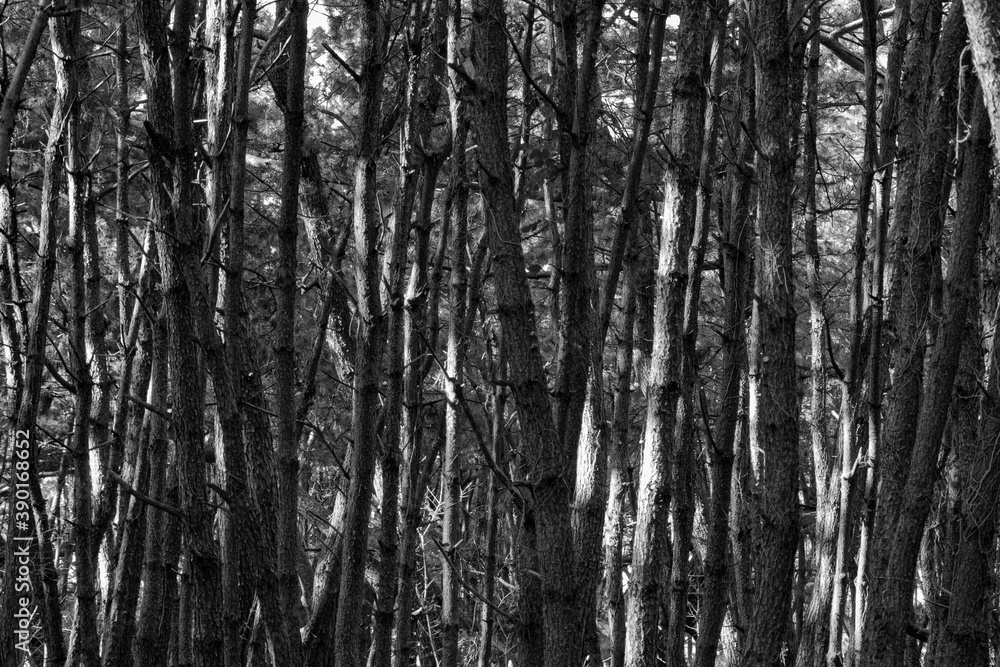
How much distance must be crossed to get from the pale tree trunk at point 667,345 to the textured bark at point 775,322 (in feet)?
1.32

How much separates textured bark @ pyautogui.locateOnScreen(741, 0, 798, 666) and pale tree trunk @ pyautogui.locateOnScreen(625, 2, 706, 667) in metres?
0.40

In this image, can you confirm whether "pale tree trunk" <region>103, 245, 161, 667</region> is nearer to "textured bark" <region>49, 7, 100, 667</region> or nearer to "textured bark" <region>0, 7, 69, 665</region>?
"textured bark" <region>49, 7, 100, 667</region>

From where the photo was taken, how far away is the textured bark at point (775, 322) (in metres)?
4.79

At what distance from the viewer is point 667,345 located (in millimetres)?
4793

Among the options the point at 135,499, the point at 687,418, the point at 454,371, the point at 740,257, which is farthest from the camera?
the point at 454,371

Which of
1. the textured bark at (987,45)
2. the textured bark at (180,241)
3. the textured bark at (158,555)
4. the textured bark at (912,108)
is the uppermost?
the textured bark at (912,108)

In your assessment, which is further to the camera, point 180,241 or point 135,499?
point 135,499

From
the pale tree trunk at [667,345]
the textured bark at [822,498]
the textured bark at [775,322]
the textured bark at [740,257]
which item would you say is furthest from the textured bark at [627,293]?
the textured bark at [822,498]

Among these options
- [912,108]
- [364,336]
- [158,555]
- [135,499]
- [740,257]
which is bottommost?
[158,555]

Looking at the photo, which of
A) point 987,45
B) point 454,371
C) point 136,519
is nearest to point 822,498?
point 454,371

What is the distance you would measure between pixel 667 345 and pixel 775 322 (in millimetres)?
645

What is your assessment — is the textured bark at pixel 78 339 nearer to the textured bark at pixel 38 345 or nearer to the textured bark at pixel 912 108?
the textured bark at pixel 38 345

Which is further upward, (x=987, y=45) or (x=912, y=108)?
(x=912, y=108)

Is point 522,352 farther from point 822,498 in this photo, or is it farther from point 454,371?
point 822,498
